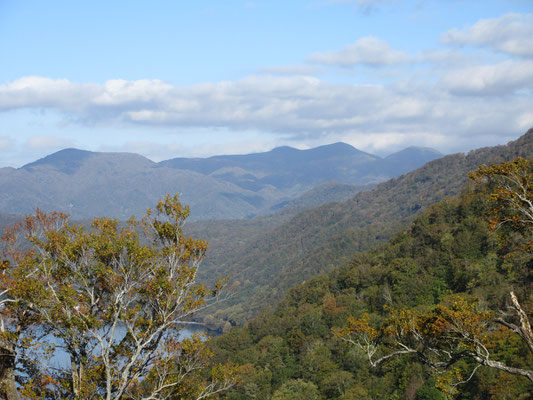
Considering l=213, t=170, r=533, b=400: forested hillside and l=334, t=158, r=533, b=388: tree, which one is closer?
l=334, t=158, r=533, b=388: tree

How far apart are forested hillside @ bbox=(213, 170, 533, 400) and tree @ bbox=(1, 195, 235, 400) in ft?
78.0

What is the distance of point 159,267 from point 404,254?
8800cm

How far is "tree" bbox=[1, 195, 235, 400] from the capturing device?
14211 mm

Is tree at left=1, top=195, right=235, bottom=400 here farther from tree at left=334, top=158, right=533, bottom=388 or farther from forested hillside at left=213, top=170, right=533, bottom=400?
forested hillside at left=213, top=170, right=533, bottom=400

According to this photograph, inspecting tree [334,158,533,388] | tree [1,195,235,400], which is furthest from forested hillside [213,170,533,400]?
tree [1,195,235,400]

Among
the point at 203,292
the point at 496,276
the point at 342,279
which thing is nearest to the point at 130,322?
the point at 203,292

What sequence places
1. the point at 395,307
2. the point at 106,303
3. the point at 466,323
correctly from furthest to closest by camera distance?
1. the point at 395,307
2. the point at 106,303
3. the point at 466,323

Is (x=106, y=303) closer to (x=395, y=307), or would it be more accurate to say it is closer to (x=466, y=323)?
(x=466, y=323)

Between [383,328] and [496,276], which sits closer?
[383,328]

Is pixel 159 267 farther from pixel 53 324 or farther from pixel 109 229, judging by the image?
pixel 53 324

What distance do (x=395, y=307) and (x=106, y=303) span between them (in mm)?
63334

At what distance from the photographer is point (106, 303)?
15688mm

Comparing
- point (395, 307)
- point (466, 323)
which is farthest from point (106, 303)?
point (395, 307)

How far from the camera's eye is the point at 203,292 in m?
16.5
